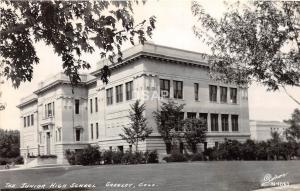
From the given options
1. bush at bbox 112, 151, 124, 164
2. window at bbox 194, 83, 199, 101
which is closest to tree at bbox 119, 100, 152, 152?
bush at bbox 112, 151, 124, 164

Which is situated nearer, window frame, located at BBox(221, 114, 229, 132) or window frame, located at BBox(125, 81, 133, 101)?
window frame, located at BBox(125, 81, 133, 101)

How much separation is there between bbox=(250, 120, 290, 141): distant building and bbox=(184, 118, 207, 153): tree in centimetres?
5260

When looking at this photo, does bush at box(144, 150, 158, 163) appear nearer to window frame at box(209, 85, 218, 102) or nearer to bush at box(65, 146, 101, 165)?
bush at box(65, 146, 101, 165)

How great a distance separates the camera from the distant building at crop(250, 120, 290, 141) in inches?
3492

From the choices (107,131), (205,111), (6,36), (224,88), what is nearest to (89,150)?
(107,131)

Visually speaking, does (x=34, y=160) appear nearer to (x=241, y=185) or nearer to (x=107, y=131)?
(x=107, y=131)

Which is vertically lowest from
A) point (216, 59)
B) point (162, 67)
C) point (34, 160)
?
point (34, 160)

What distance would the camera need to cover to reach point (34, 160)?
4506 centimetres

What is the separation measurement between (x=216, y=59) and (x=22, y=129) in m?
58.7

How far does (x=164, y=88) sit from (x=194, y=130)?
4654 millimetres

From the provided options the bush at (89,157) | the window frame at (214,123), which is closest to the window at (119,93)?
the bush at (89,157)

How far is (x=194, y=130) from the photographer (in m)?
36.6

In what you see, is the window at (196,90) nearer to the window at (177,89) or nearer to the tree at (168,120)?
the window at (177,89)

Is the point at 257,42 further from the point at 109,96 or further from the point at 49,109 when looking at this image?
the point at 49,109
